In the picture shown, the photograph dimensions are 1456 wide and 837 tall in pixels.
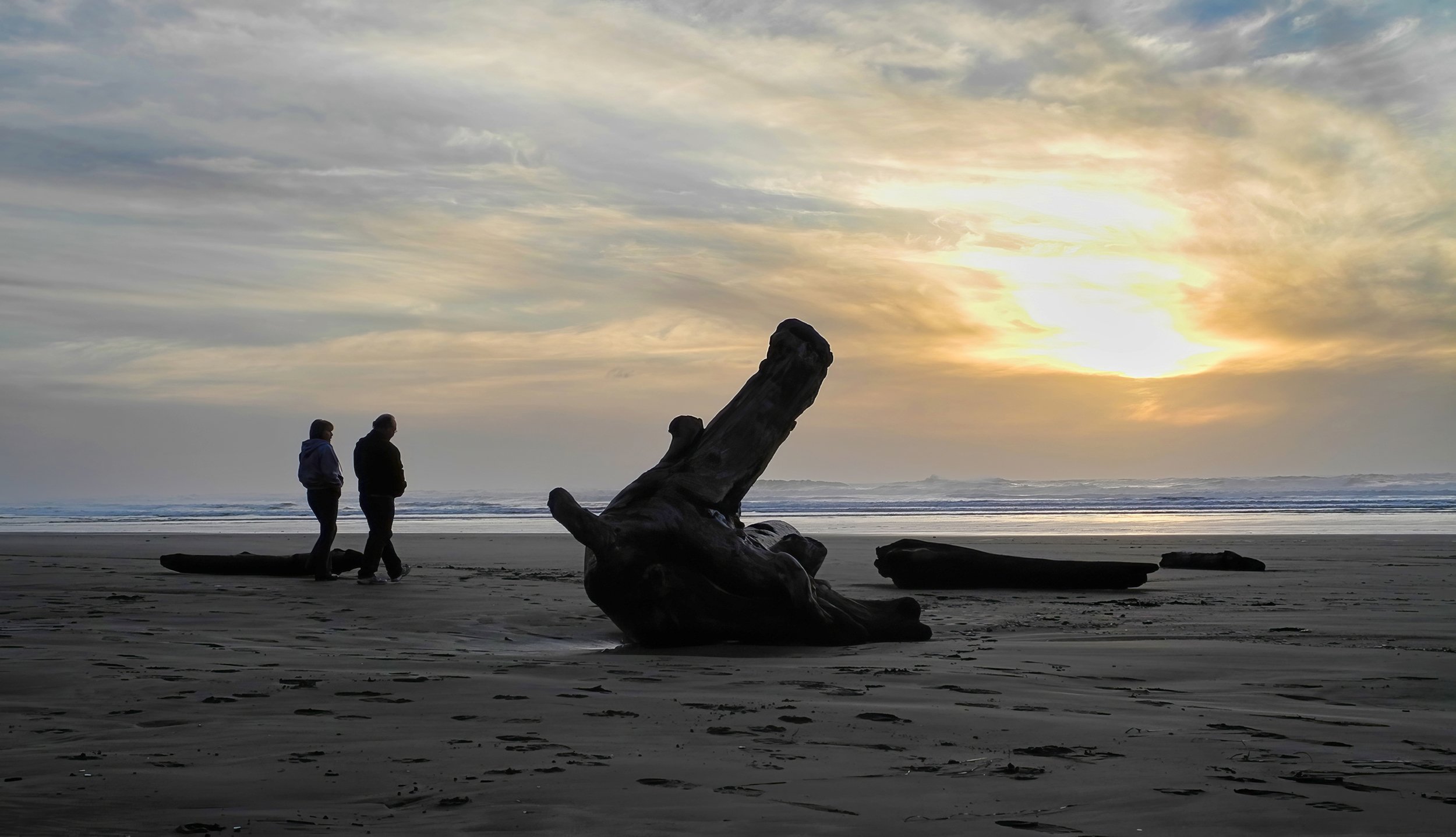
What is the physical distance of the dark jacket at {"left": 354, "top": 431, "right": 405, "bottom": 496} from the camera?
36.7ft

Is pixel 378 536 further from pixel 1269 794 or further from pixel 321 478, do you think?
pixel 1269 794

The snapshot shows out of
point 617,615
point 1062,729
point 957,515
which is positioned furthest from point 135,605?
point 957,515

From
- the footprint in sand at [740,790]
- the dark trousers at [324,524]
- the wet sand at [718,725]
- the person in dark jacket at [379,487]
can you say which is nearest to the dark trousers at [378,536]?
the person in dark jacket at [379,487]

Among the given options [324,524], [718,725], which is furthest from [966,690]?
[324,524]

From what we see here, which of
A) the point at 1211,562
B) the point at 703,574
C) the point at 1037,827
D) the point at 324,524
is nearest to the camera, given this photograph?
the point at 1037,827

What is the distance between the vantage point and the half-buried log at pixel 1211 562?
12.0 m

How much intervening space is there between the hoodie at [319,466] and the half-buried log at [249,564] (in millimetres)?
739

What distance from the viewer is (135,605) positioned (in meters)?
7.86

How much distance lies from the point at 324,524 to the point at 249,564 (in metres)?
1.00

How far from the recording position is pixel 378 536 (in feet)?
36.1

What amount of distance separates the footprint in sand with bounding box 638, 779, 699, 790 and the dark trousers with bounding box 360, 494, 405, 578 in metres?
8.43

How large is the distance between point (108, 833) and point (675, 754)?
4.97 feet

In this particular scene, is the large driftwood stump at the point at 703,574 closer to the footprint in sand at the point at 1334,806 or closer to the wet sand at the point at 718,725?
the wet sand at the point at 718,725

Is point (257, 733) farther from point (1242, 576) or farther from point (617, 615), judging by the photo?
point (1242, 576)
